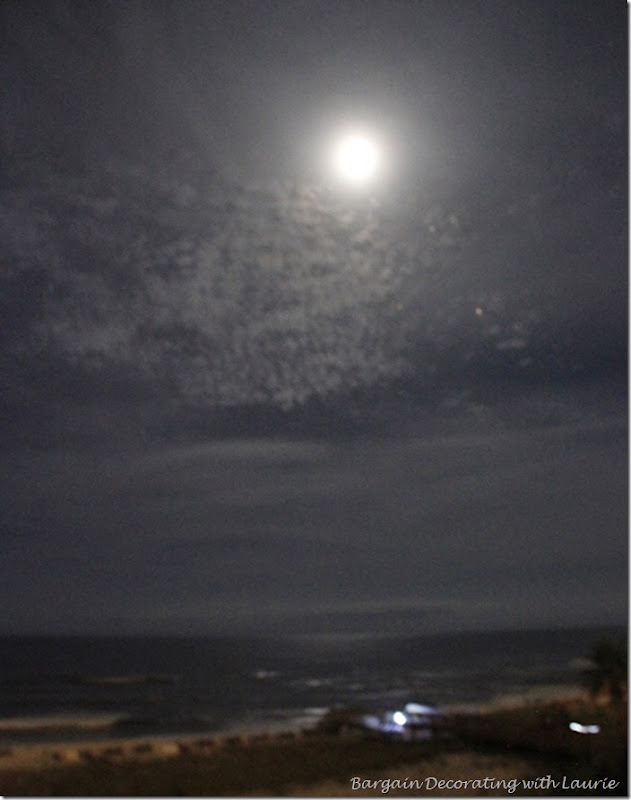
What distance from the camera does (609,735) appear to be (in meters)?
2.80

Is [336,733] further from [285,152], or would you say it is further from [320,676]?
[285,152]

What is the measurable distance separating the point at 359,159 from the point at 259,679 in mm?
1967

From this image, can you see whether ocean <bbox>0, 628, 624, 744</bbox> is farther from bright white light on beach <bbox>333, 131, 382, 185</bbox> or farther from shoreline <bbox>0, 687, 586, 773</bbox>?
bright white light on beach <bbox>333, 131, 382, 185</bbox>

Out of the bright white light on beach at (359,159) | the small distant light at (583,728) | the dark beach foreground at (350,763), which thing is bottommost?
the dark beach foreground at (350,763)

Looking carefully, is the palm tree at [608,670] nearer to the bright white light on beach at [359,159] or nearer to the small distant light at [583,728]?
the small distant light at [583,728]

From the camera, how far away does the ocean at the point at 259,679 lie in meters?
2.98

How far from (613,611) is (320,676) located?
1.09m

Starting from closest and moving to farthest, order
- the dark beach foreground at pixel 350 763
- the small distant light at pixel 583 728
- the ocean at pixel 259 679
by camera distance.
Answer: the dark beach foreground at pixel 350 763 → the small distant light at pixel 583 728 → the ocean at pixel 259 679

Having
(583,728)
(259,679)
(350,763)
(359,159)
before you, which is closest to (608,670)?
(583,728)

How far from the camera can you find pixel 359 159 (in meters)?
3.03

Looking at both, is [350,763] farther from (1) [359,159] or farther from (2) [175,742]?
(1) [359,159]

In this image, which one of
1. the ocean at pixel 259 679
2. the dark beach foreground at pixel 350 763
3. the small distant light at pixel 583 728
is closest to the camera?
the dark beach foreground at pixel 350 763

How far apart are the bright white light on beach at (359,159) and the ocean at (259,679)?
5.59ft

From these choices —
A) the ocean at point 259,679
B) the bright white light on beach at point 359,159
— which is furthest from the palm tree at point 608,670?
the bright white light on beach at point 359,159
